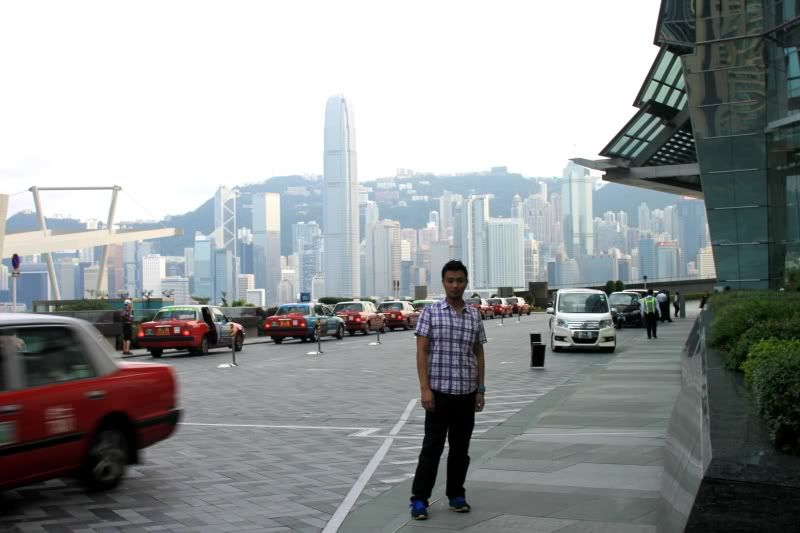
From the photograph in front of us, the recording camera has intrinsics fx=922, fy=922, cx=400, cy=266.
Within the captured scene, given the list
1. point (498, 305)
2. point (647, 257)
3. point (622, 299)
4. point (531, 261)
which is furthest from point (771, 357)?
point (647, 257)

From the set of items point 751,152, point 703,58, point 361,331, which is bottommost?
point 361,331

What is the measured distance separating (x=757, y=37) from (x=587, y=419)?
2643 cm

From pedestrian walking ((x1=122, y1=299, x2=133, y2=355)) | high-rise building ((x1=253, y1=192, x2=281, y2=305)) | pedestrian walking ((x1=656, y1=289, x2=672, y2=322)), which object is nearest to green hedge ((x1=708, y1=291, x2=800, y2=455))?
pedestrian walking ((x1=122, y1=299, x2=133, y2=355))

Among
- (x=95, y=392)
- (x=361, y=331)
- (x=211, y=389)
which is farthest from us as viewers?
(x=361, y=331)

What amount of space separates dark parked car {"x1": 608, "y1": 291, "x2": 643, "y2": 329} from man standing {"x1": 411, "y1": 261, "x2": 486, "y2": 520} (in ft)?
111

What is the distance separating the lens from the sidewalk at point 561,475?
6554 millimetres

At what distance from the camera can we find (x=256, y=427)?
12.0 m

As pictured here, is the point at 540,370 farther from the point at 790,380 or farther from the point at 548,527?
the point at 790,380

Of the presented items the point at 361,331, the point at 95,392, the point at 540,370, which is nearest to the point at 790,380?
the point at 95,392

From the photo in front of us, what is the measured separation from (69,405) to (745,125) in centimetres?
3360

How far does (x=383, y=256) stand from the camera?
15288cm

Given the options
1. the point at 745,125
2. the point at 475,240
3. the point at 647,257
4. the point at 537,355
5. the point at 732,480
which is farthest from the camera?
the point at 647,257

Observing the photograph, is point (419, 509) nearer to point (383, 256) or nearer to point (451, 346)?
point (451, 346)

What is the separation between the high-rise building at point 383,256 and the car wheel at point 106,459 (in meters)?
132
